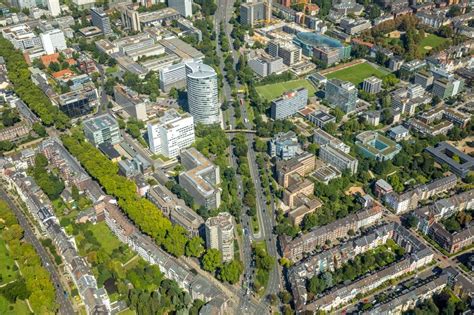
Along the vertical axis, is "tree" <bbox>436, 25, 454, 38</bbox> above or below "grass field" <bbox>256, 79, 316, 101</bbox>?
above

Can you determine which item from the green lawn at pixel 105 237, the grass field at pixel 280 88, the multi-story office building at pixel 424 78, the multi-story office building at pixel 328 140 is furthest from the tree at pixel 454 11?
the green lawn at pixel 105 237

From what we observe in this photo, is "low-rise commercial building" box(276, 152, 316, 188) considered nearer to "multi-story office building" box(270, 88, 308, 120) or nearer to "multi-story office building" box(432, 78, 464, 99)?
"multi-story office building" box(270, 88, 308, 120)

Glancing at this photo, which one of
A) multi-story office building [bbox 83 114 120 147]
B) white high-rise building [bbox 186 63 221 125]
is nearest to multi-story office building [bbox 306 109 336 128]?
white high-rise building [bbox 186 63 221 125]

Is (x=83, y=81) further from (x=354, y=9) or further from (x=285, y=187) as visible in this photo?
(x=354, y=9)

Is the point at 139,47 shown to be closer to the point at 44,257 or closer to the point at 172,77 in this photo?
the point at 172,77

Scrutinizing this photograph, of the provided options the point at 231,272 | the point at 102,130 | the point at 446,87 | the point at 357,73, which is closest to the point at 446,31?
the point at 357,73

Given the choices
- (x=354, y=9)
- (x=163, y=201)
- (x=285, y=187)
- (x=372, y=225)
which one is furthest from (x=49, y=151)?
(x=354, y=9)
